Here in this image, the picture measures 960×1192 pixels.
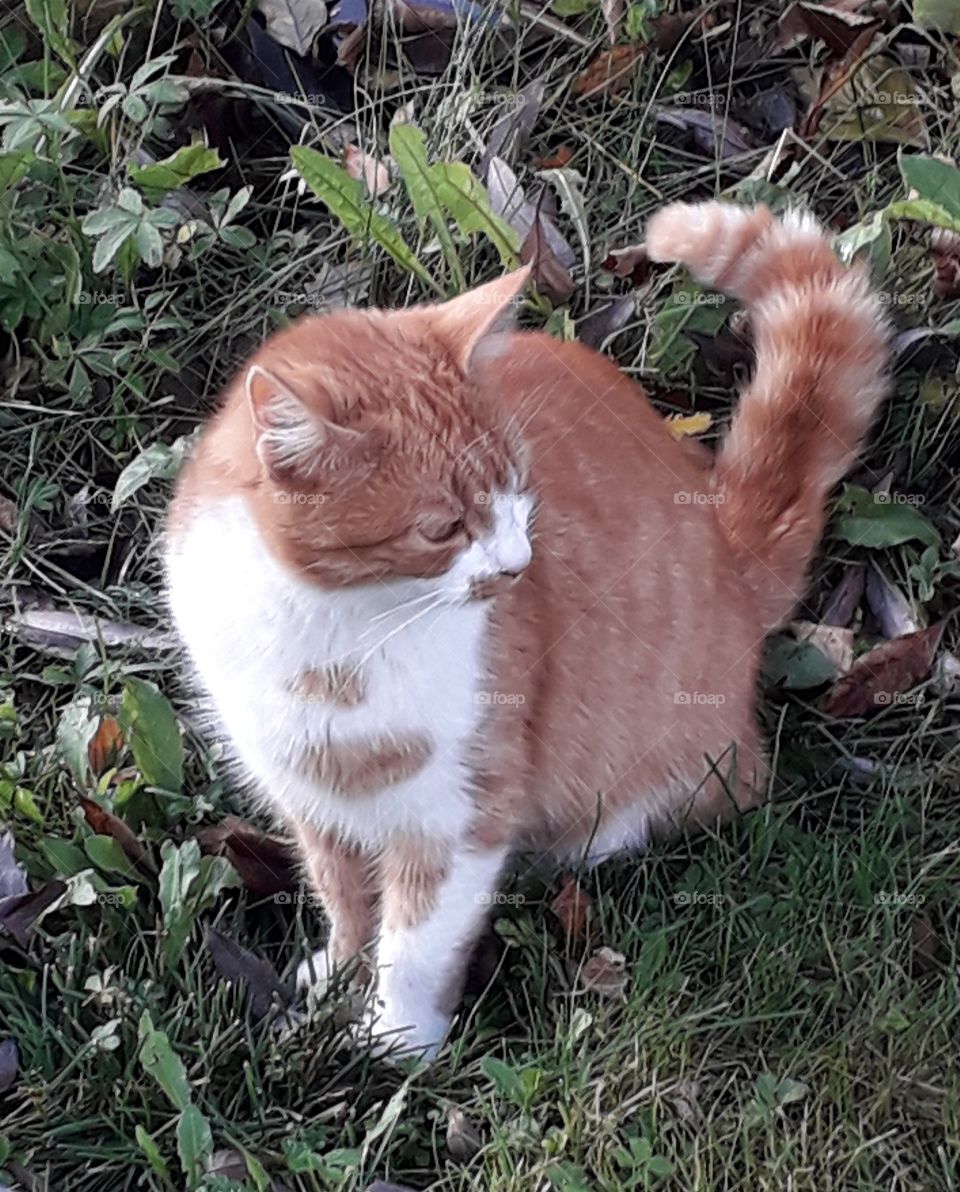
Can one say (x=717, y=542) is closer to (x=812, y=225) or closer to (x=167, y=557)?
(x=812, y=225)

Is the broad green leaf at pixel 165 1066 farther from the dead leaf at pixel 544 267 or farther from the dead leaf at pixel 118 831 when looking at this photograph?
the dead leaf at pixel 544 267

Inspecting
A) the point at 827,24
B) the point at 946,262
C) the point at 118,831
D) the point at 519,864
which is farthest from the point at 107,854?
the point at 827,24

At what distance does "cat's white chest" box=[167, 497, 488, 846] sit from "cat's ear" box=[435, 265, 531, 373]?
0.31m

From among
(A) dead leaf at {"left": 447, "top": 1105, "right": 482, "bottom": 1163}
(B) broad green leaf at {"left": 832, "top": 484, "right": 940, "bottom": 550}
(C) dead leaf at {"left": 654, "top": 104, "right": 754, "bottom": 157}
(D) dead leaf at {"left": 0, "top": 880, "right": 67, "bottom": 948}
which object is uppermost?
(C) dead leaf at {"left": 654, "top": 104, "right": 754, "bottom": 157}

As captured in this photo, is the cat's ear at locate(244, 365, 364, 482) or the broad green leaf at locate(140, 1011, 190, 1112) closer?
the cat's ear at locate(244, 365, 364, 482)

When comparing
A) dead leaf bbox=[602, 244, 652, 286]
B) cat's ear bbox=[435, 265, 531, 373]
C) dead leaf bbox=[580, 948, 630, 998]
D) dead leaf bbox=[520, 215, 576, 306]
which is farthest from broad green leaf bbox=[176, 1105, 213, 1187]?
dead leaf bbox=[602, 244, 652, 286]

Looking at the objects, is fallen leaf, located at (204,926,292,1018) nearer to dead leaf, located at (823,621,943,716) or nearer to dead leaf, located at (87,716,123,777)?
dead leaf, located at (87,716,123,777)

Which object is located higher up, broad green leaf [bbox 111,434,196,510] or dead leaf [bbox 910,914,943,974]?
broad green leaf [bbox 111,434,196,510]

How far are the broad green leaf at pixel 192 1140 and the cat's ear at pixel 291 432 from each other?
0.82 meters

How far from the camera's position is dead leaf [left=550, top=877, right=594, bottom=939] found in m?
2.22

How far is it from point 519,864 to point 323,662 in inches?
25.8

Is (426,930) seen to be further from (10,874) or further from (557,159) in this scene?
(557,159)

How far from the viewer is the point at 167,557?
2.08 metres

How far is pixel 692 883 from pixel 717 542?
0.53 m
